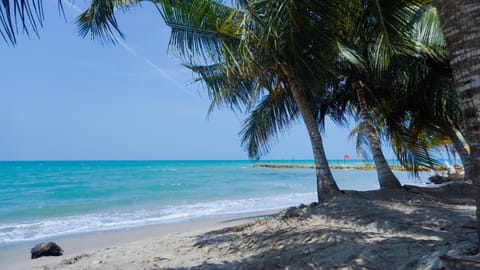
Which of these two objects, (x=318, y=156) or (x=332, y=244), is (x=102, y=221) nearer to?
(x=318, y=156)

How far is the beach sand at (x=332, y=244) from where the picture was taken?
2615 mm

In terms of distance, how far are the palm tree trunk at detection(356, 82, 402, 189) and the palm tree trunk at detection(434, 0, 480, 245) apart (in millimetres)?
4960

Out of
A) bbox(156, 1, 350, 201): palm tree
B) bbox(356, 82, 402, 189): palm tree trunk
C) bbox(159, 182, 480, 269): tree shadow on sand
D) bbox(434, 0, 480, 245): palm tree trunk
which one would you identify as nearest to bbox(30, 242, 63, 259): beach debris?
bbox(159, 182, 480, 269): tree shadow on sand

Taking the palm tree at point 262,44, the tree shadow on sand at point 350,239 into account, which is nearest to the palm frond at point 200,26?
the palm tree at point 262,44

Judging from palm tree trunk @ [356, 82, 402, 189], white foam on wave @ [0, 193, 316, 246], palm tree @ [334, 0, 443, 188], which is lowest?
white foam on wave @ [0, 193, 316, 246]

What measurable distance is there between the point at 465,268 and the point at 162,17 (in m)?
4.86

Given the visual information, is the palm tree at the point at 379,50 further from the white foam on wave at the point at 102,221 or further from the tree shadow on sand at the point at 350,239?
the white foam on wave at the point at 102,221

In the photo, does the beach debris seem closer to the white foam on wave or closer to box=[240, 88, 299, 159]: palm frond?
the white foam on wave

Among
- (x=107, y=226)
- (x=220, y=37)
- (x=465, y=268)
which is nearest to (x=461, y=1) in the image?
(x=465, y=268)

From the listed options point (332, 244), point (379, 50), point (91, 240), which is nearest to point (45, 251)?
point (91, 240)

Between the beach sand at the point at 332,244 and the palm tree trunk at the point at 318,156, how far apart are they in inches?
16.7

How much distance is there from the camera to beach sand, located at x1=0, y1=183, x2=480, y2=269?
8.58 ft

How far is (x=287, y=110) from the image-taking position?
7.47 metres

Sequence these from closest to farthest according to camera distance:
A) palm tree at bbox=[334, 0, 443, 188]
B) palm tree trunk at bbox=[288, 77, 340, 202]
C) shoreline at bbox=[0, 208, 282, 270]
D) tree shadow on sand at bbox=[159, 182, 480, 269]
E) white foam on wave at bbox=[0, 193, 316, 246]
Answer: tree shadow on sand at bbox=[159, 182, 480, 269] → palm tree at bbox=[334, 0, 443, 188] → shoreline at bbox=[0, 208, 282, 270] → palm tree trunk at bbox=[288, 77, 340, 202] → white foam on wave at bbox=[0, 193, 316, 246]
